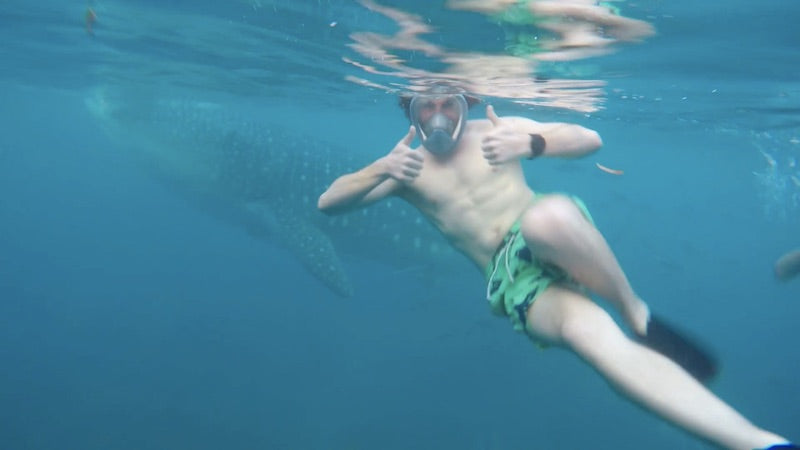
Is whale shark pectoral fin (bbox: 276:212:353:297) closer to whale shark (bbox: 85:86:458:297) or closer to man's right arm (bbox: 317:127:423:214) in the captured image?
whale shark (bbox: 85:86:458:297)

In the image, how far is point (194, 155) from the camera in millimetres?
15445

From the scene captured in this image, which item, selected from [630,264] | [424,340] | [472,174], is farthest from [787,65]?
[630,264]

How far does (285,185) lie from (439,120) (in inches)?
375

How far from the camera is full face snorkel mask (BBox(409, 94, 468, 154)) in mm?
5156

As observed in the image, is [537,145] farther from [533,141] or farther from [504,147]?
[504,147]

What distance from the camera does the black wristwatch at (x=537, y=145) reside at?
4895 millimetres

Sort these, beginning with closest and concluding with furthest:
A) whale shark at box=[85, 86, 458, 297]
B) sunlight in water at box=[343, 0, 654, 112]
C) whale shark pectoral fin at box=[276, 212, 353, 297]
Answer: sunlight in water at box=[343, 0, 654, 112] → whale shark pectoral fin at box=[276, 212, 353, 297] → whale shark at box=[85, 86, 458, 297]

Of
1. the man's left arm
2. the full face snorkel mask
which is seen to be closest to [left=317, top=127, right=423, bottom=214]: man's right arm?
the full face snorkel mask

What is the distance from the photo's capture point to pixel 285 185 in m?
14.2

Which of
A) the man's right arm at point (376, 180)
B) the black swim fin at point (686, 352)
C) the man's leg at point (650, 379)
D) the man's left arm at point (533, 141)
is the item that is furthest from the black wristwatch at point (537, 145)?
the black swim fin at point (686, 352)

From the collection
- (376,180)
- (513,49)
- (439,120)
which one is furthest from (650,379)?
(513,49)

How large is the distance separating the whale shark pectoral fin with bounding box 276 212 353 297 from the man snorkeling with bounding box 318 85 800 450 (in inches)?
308

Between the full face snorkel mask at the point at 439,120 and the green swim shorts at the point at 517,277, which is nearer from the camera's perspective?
the green swim shorts at the point at 517,277

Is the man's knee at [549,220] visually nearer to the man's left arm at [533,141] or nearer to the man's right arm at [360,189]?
the man's left arm at [533,141]
